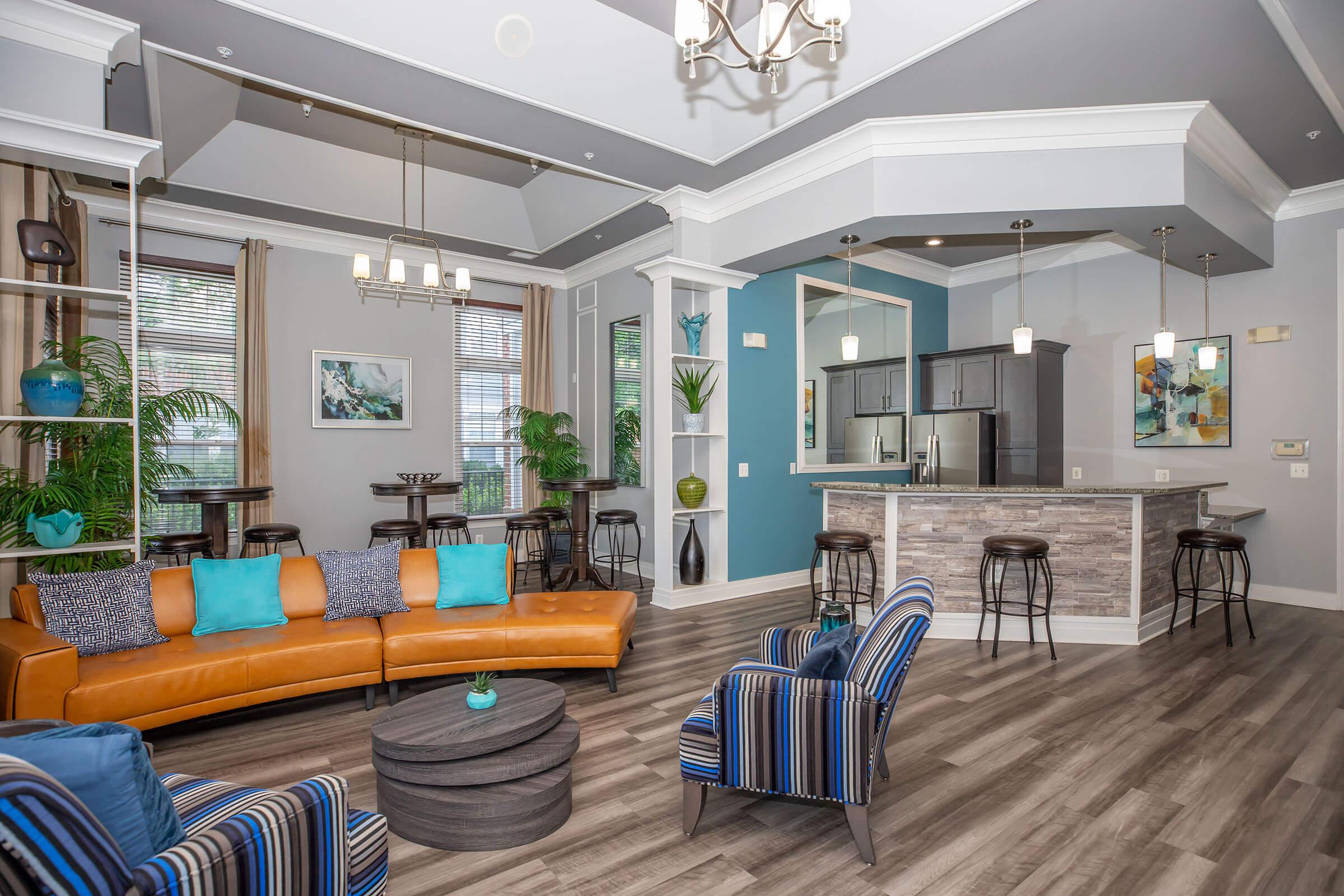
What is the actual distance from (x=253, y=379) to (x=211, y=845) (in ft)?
18.4

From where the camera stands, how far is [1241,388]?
5969 mm

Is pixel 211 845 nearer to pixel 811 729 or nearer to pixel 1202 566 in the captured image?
pixel 811 729

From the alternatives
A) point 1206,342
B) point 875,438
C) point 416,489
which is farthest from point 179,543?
point 1206,342

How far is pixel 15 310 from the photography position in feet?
11.3

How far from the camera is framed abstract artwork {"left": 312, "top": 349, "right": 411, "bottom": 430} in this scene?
6.58m

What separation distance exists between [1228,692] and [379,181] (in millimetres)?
7267

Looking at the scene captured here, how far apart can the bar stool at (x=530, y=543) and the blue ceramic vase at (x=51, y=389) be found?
100 inches

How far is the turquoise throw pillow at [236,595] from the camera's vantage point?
351 centimetres

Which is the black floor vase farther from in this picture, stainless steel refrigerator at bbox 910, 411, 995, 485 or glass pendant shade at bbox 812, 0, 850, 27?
glass pendant shade at bbox 812, 0, 850, 27

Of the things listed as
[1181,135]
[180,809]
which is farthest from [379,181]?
[1181,135]

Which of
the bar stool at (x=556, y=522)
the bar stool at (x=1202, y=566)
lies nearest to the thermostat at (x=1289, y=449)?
the bar stool at (x=1202, y=566)

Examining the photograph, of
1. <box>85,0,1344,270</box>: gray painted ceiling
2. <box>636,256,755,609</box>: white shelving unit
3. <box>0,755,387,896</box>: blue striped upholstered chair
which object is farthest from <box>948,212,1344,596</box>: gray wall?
<box>0,755,387,896</box>: blue striped upholstered chair

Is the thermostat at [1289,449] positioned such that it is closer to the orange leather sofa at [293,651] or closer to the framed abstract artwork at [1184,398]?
the framed abstract artwork at [1184,398]

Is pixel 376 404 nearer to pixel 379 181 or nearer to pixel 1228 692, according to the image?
pixel 379 181
